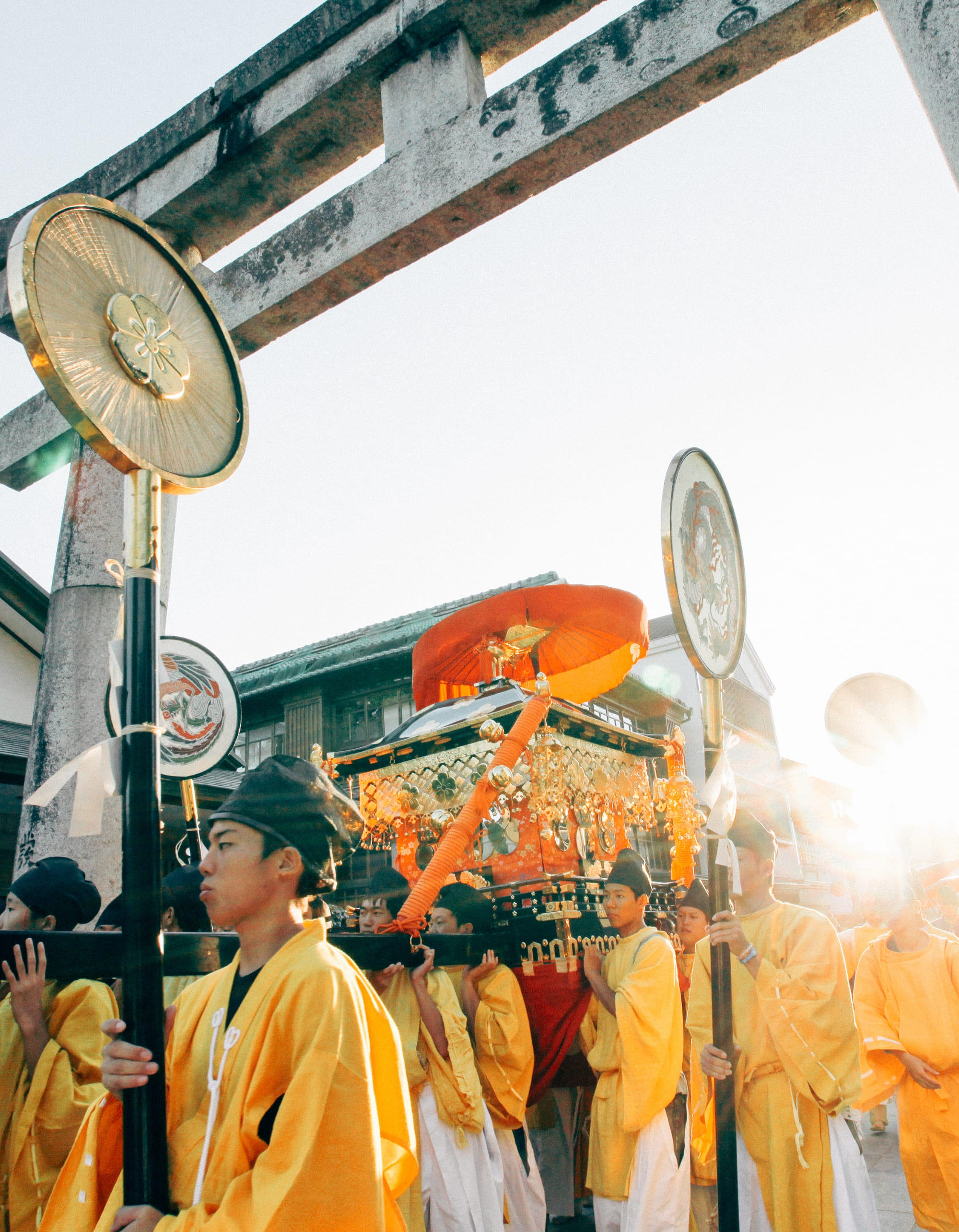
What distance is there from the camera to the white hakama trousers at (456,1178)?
4.41 m

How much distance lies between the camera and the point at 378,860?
41.9 feet

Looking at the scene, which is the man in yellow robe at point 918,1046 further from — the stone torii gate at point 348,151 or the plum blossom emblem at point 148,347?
the plum blossom emblem at point 148,347

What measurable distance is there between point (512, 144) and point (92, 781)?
15.5 feet

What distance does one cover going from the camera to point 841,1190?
3604 millimetres

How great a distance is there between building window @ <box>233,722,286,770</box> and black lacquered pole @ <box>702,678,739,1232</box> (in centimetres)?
1332

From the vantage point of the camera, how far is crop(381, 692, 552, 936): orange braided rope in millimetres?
4160

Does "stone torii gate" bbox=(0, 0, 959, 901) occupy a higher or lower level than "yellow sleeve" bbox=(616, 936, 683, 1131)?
higher

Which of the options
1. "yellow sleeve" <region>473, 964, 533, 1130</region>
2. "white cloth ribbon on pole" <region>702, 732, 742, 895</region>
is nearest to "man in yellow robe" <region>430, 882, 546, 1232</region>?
"yellow sleeve" <region>473, 964, 533, 1130</region>

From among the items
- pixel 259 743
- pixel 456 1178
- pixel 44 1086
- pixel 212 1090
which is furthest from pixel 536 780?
pixel 259 743

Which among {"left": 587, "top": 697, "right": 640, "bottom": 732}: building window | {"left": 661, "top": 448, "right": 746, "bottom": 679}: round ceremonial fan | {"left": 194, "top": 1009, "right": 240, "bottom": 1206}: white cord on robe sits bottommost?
{"left": 194, "top": 1009, "right": 240, "bottom": 1206}: white cord on robe

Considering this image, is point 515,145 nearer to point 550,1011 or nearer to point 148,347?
point 148,347

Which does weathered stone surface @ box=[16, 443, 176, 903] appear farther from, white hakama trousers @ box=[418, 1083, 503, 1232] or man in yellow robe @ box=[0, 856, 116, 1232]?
white hakama trousers @ box=[418, 1083, 503, 1232]

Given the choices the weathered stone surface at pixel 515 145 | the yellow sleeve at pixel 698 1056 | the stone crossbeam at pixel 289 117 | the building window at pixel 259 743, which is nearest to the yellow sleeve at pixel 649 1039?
the yellow sleeve at pixel 698 1056

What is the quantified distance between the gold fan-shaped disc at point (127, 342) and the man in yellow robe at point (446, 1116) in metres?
3.06
